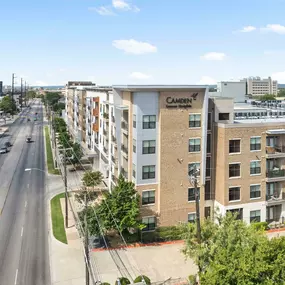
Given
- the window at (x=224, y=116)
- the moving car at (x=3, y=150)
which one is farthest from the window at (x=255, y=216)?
the moving car at (x=3, y=150)

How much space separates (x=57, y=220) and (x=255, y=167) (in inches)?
910

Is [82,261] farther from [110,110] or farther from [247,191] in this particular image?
[110,110]

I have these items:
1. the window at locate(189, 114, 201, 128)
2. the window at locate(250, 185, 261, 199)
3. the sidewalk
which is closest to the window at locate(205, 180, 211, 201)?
the window at locate(250, 185, 261, 199)

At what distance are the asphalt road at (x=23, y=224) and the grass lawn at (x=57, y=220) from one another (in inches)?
39.4

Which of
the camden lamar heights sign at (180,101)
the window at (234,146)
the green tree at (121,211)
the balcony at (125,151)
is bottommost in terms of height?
the green tree at (121,211)

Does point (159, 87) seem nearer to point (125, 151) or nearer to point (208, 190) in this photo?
point (125, 151)

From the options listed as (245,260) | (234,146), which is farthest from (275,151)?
(245,260)

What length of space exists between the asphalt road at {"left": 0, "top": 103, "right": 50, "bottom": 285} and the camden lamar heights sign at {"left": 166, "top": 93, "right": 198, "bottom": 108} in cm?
1876

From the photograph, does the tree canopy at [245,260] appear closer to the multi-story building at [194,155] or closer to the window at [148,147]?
the multi-story building at [194,155]

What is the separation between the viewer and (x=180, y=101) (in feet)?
120

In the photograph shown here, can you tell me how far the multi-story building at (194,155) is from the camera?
3631cm

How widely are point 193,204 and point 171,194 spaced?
283cm

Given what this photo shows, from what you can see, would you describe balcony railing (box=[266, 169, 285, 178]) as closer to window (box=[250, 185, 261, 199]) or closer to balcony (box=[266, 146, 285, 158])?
balcony (box=[266, 146, 285, 158])

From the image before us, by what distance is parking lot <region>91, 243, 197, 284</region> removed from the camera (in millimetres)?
29312
